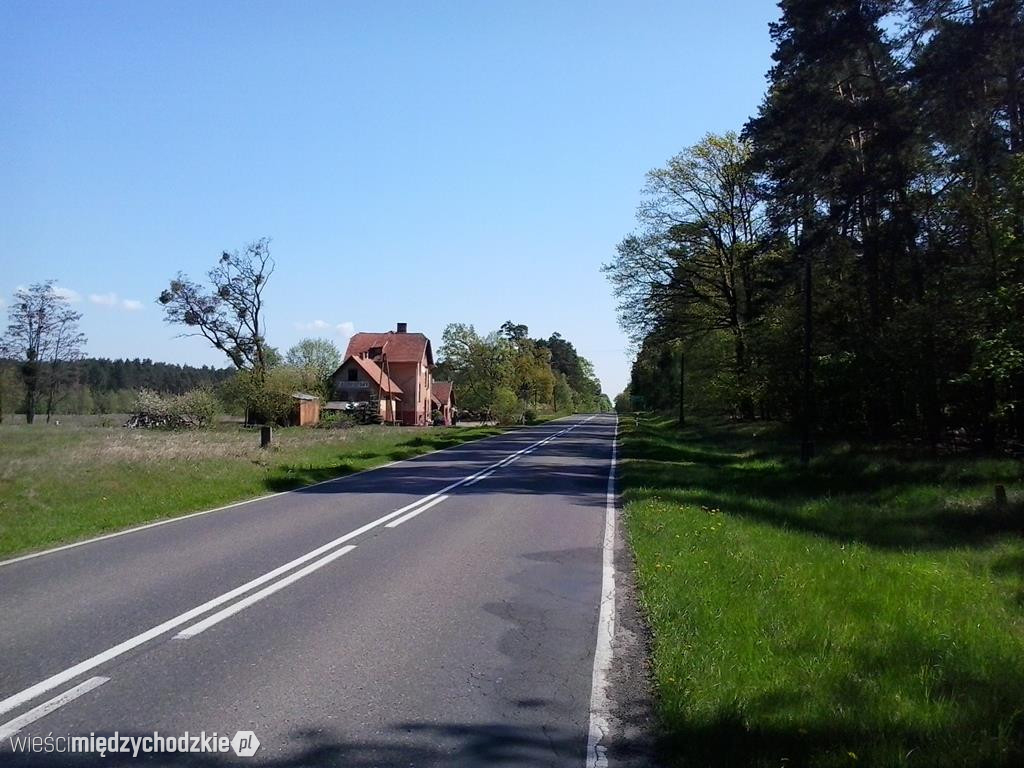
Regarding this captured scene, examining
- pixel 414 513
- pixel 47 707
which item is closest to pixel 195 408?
pixel 414 513

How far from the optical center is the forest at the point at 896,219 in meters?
18.3

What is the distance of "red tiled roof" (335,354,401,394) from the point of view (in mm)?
88531

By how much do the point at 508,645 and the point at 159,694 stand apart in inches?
107

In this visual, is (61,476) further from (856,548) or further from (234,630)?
(856,548)

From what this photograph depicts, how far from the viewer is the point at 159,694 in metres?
5.55

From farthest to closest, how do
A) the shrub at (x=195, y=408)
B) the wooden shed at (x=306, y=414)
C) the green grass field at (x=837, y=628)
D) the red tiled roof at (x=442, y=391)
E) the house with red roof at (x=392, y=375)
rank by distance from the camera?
the red tiled roof at (x=442, y=391) → the house with red roof at (x=392, y=375) → the wooden shed at (x=306, y=414) → the shrub at (x=195, y=408) → the green grass field at (x=837, y=628)

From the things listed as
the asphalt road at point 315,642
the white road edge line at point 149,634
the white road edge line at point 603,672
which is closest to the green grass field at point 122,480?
the asphalt road at point 315,642

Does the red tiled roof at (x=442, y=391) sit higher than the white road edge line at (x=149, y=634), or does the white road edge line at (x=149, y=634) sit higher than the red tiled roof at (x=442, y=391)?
the red tiled roof at (x=442, y=391)

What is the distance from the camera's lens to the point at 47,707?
17.2 ft

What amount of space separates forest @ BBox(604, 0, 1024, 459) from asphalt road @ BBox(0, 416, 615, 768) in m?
11.7

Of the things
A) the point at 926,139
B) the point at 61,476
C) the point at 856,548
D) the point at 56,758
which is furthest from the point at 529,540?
the point at 926,139

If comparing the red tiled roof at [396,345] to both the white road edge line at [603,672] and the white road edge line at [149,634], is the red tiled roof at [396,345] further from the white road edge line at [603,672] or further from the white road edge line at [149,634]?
the white road edge line at [603,672]

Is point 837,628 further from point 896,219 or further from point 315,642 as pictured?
point 896,219

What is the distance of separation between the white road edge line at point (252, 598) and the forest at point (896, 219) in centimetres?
1281
